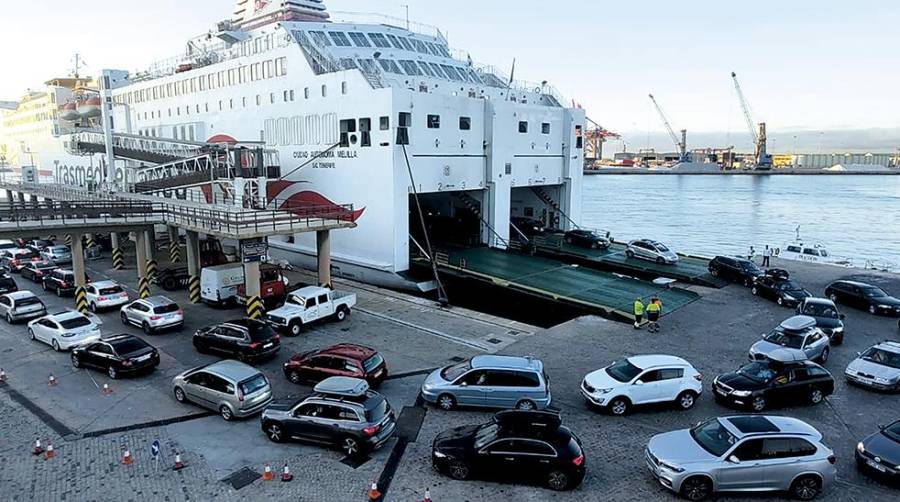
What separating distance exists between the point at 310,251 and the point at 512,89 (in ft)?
56.3

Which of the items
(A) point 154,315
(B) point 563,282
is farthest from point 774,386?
(A) point 154,315

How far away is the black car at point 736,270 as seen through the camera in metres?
26.2

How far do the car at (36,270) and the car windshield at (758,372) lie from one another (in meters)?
31.3

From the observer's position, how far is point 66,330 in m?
18.5

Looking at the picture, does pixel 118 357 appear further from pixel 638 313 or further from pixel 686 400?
pixel 638 313

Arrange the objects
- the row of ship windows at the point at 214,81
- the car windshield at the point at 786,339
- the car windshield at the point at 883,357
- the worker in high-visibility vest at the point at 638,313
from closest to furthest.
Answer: the car windshield at the point at 883,357 → the car windshield at the point at 786,339 → the worker in high-visibility vest at the point at 638,313 → the row of ship windows at the point at 214,81

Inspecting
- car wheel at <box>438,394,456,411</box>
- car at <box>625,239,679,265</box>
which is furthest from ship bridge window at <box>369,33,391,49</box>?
car wheel at <box>438,394,456,411</box>

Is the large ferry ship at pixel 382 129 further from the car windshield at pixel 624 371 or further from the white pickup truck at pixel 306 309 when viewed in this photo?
the car windshield at pixel 624 371

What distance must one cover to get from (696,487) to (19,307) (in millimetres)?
24227

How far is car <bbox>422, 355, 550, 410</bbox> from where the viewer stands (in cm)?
1320

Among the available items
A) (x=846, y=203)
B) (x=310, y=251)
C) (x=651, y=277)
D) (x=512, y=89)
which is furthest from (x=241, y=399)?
(x=846, y=203)

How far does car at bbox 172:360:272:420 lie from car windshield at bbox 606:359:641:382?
8.35 m

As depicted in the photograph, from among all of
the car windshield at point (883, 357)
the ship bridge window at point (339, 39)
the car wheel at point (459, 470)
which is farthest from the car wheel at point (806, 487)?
the ship bridge window at point (339, 39)

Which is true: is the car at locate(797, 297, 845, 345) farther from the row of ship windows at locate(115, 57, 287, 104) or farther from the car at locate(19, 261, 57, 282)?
the car at locate(19, 261, 57, 282)
